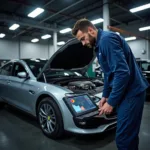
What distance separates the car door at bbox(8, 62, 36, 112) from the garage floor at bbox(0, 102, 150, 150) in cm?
40

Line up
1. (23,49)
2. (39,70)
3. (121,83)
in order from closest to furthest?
1. (121,83)
2. (39,70)
3. (23,49)

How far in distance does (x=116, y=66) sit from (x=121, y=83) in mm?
128

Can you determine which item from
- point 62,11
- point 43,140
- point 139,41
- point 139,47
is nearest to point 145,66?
point 43,140

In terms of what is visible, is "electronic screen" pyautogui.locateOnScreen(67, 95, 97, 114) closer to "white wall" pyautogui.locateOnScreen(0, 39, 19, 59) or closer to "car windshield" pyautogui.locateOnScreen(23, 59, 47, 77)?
"car windshield" pyautogui.locateOnScreen(23, 59, 47, 77)

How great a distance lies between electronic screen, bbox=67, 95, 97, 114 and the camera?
2400mm

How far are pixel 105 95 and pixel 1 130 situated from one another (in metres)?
2.28

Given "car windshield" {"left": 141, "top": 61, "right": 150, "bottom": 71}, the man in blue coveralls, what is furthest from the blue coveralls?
"car windshield" {"left": 141, "top": 61, "right": 150, "bottom": 71}

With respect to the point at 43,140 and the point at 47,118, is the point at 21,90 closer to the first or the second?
the point at 47,118

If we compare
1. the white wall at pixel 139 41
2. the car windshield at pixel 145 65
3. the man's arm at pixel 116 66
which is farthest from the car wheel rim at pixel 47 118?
Result: the white wall at pixel 139 41

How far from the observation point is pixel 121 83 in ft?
4.00

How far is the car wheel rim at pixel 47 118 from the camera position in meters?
2.63

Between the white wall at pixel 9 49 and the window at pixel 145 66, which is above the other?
the white wall at pixel 9 49

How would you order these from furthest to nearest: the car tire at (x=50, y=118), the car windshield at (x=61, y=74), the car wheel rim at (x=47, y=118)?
1. the car windshield at (x=61, y=74)
2. the car wheel rim at (x=47, y=118)
3. the car tire at (x=50, y=118)

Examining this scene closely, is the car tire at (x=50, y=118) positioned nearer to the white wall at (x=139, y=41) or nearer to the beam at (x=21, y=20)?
the beam at (x=21, y=20)
